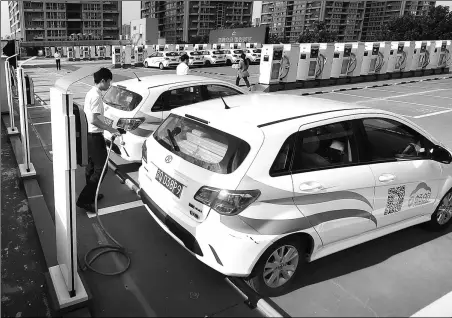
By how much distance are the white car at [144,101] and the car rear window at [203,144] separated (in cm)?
181

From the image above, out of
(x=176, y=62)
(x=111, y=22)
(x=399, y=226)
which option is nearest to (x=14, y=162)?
(x=399, y=226)

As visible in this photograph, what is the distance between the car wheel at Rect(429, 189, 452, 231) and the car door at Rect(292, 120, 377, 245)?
1.28 metres

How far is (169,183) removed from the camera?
11.3 ft

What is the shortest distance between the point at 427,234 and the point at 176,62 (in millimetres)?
27827

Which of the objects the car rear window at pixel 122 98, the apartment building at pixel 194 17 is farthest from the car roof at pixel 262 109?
the apartment building at pixel 194 17

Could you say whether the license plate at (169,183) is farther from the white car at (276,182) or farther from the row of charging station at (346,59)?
the row of charging station at (346,59)

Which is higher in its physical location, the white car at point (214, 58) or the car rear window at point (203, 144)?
the white car at point (214, 58)

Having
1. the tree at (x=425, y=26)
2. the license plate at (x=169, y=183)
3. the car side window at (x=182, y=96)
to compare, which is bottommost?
the license plate at (x=169, y=183)

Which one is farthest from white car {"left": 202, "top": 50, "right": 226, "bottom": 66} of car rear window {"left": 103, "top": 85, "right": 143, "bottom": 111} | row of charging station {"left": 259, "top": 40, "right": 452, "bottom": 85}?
car rear window {"left": 103, "top": 85, "right": 143, "bottom": 111}

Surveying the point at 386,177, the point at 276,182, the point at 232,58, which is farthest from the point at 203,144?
the point at 232,58

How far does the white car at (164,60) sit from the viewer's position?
2999 cm

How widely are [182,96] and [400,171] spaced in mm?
3722

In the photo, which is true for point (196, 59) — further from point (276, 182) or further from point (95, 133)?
point (276, 182)

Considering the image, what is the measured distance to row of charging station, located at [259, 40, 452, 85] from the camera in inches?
645
